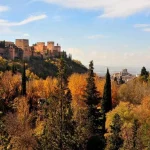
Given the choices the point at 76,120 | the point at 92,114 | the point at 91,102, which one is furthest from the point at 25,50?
the point at 76,120

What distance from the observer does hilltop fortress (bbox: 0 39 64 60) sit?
425 ft

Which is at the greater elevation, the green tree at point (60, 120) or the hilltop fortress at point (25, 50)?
the hilltop fortress at point (25, 50)

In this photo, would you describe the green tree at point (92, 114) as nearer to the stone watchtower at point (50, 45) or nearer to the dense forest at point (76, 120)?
the dense forest at point (76, 120)

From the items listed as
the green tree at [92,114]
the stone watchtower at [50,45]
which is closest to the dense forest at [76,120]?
the green tree at [92,114]

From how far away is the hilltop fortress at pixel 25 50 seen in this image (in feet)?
425

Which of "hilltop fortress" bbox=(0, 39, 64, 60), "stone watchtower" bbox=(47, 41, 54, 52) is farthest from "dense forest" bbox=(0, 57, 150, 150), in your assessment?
"stone watchtower" bbox=(47, 41, 54, 52)

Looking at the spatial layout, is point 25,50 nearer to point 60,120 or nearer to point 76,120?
point 76,120

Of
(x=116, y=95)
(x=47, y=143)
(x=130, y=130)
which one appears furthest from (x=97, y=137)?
(x=116, y=95)

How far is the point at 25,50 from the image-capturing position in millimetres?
136625

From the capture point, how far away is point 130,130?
98.9 ft

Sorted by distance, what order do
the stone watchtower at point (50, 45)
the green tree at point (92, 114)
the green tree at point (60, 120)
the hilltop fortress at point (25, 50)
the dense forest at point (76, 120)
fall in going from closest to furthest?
the green tree at point (60, 120), the dense forest at point (76, 120), the green tree at point (92, 114), the hilltop fortress at point (25, 50), the stone watchtower at point (50, 45)

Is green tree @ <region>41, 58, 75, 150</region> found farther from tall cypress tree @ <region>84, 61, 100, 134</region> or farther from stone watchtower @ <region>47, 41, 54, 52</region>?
stone watchtower @ <region>47, 41, 54, 52</region>

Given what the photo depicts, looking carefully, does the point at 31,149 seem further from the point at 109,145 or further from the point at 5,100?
the point at 5,100

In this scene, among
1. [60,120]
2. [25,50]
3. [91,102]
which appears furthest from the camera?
[25,50]
